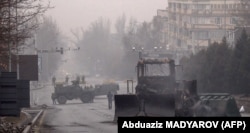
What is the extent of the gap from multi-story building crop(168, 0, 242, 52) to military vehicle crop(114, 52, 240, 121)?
93227 millimetres

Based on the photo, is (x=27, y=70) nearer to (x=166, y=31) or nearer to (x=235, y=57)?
(x=235, y=57)

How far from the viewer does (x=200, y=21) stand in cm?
13888

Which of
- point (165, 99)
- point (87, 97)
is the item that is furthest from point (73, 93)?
point (165, 99)

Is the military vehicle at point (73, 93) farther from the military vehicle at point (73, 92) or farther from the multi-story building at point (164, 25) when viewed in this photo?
the multi-story building at point (164, 25)

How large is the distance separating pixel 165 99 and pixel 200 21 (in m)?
108

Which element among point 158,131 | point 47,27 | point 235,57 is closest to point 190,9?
point 47,27

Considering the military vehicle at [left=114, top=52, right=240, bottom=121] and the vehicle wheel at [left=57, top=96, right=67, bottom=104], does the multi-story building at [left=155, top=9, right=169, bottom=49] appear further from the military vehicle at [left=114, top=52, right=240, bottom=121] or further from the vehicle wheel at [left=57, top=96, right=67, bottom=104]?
the military vehicle at [left=114, top=52, right=240, bottom=121]

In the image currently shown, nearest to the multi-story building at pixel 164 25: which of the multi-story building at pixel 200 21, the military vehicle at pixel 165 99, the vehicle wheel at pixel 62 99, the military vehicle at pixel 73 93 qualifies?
the multi-story building at pixel 200 21

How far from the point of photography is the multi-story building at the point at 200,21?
13388 cm

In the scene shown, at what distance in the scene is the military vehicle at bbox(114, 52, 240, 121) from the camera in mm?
32188

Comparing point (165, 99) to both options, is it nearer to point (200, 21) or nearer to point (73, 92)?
point (73, 92)

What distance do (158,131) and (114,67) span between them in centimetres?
15250

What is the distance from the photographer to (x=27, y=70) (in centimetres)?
5791

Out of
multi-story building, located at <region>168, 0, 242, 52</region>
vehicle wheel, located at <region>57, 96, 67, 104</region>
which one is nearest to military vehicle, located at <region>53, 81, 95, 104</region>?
vehicle wheel, located at <region>57, 96, 67, 104</region>
